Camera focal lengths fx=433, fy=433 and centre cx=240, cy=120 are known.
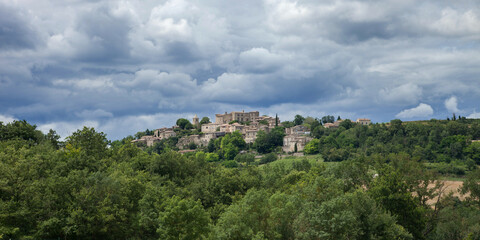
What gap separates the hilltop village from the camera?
435 ft

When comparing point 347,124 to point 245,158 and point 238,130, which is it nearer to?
point 238,130

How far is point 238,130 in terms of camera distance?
5655 inches

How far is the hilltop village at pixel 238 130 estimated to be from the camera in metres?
133

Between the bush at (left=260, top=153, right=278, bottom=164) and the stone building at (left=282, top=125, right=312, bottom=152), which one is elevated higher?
the stone building at (left=282, top=125, right=312, bottom=152)

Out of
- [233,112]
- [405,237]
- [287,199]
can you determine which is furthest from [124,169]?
[233,112]

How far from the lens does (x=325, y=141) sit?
4815 inches

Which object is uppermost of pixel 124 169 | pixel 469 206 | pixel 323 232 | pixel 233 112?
pixel 233 112

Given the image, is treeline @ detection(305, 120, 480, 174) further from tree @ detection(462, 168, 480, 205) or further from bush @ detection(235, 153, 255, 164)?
tree @ detection(462, 168, 480, 205)

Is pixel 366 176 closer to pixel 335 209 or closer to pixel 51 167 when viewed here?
pixel 335 209

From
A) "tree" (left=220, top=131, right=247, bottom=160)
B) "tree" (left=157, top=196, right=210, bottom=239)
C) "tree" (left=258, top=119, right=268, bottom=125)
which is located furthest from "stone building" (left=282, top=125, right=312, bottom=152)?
"tree" (left=157, top=196, right=210, bottom=239)

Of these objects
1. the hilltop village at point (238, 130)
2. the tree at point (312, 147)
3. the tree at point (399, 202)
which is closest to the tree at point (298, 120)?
the hilltop village at point (238, 130)

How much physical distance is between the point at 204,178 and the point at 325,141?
279ft

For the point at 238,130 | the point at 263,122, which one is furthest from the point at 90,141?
the point at 263,122

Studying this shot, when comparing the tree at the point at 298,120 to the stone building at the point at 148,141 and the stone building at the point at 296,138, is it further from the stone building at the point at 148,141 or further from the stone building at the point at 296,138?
the stone building at the point at 148,141
